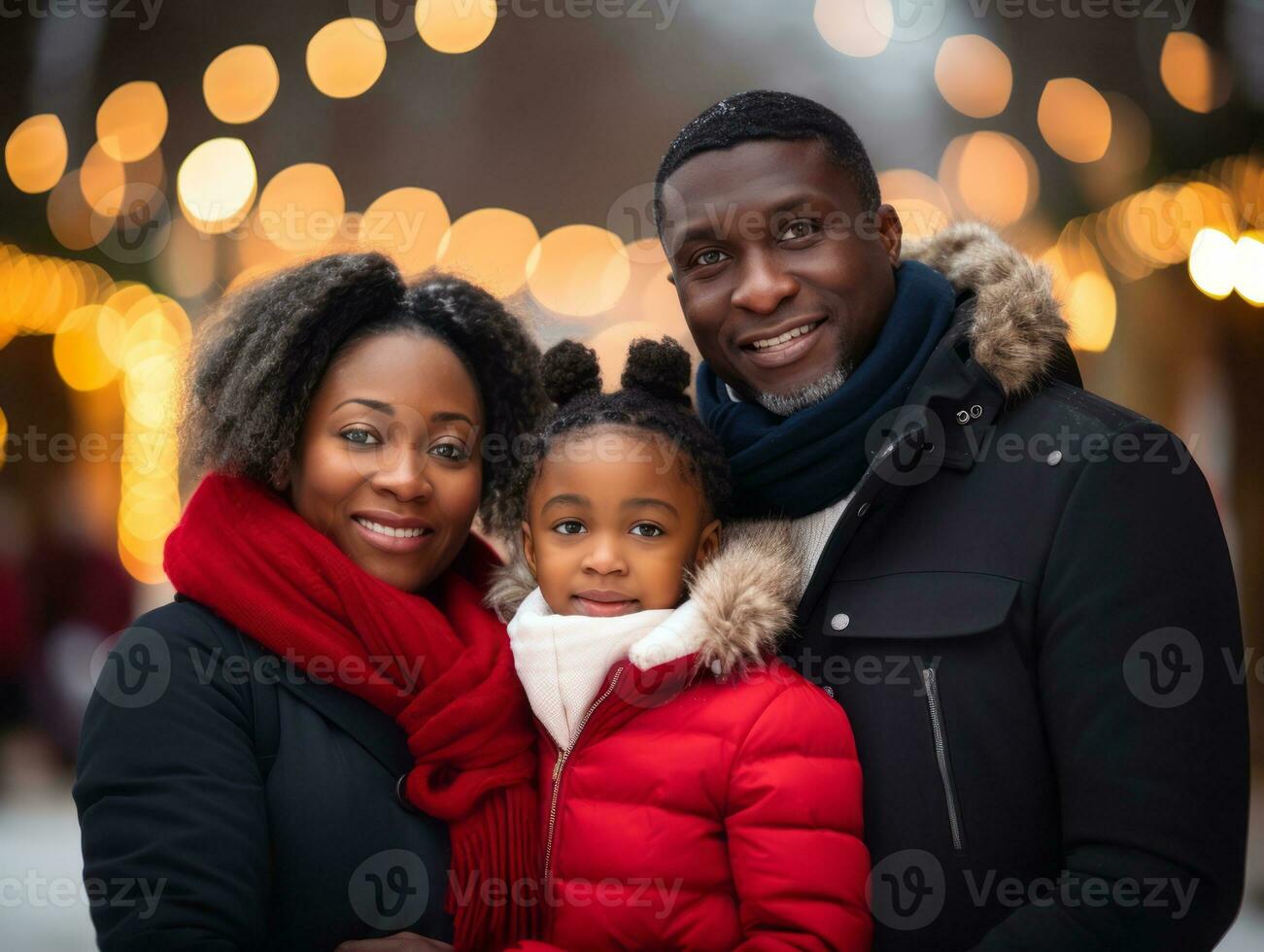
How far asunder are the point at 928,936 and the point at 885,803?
20cm

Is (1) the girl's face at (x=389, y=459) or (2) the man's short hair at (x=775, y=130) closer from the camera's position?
(1) the girl's face at (x=389, y=459)

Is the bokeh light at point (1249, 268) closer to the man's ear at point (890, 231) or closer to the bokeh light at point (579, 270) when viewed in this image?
the bokeh light at point (579, 270)

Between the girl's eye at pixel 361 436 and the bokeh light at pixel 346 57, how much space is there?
142 inches

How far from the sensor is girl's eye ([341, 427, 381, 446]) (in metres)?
1.76

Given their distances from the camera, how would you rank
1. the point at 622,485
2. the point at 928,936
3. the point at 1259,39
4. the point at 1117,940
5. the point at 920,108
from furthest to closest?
the point at 920,108, the point at 1259,39, the point at 622,485, the point at 928,936, the point at 1117,940

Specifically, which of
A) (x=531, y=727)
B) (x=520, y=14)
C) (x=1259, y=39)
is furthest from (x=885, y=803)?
(x=520, y=14)

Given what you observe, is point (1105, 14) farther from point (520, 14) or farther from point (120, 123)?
point (120, 123)

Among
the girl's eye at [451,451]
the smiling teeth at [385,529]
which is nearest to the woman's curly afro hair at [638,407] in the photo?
the girl's eye at [451,451]

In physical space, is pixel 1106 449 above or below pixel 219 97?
below

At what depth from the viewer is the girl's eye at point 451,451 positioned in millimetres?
1817

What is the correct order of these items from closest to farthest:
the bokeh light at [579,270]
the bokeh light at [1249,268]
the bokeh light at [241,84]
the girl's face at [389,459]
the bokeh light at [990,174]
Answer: the girl's face at [389,459] → the bokeh light at [1249,268] → the bokeh light at [990,174] → the bokeh light at [241,84] → the bokeh light at [579,270]

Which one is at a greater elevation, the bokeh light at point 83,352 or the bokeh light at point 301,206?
the bokeh light at point 301,206

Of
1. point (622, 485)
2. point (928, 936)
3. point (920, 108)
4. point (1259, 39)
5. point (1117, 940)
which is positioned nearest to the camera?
point (1117, 940)

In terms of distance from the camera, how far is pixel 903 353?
5.89ft
